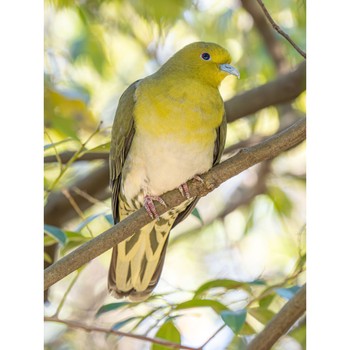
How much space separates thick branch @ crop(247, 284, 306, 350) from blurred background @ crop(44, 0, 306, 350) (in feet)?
0.28

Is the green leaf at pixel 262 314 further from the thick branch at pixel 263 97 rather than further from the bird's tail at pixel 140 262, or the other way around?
the thick branch at pixel 263 97

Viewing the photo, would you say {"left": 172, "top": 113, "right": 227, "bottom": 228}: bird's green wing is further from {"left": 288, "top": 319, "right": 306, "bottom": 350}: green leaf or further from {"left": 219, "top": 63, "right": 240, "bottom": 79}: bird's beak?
{"left": 288, "top": 319, "right": 306, "bottom": 350}: green leaf

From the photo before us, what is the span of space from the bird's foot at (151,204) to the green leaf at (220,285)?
0.20m

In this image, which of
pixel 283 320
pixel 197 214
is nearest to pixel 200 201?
pixel 197 214

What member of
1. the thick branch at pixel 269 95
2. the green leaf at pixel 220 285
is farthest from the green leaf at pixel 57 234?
the thick branch at pixel 269 95

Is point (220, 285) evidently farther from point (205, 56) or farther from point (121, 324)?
point (205, 56)

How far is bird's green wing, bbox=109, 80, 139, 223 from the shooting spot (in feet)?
5.80

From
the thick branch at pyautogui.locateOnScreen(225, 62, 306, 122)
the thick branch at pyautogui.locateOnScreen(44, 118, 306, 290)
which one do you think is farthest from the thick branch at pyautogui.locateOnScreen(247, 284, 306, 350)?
the thick branch at pyautogui.locateOnScreen(225, 62, 306, 122)

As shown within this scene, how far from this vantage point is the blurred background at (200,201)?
1659mm

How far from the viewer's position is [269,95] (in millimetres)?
1839

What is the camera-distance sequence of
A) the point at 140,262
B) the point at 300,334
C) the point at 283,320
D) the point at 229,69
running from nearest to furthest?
1. the point at 283,320
2. the point at 300,334
3. the point at 229,69
4. the point at 140,262

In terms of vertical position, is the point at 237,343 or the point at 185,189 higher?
the point at 185,189

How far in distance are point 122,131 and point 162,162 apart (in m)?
0.13
